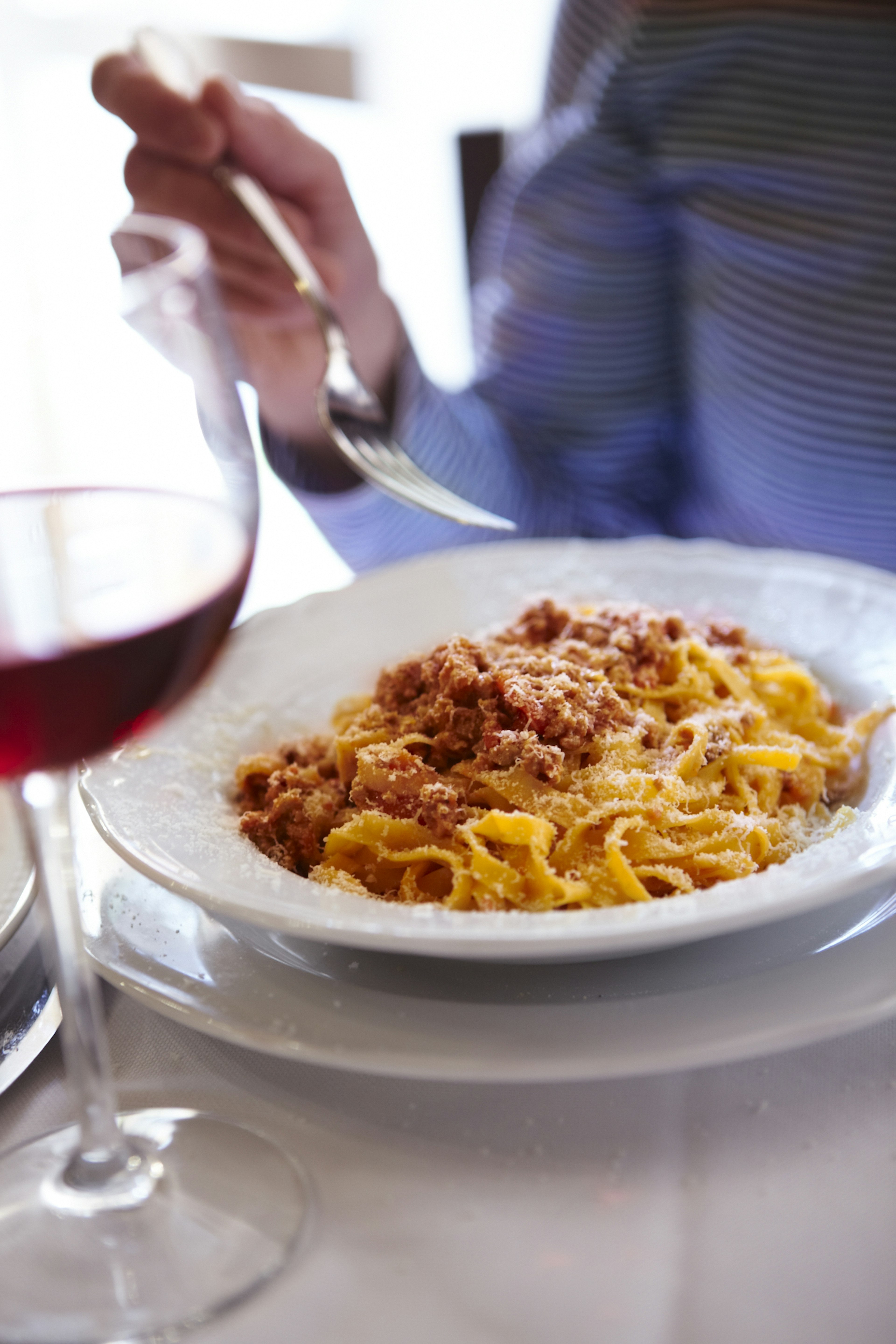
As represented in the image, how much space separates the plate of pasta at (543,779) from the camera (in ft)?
2.46

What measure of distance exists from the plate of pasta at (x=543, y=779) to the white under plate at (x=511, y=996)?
39 mm

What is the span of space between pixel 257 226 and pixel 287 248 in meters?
0.10

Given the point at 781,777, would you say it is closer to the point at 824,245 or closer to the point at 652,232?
the point at 824,245

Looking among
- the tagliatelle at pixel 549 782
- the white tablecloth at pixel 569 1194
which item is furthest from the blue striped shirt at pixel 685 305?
the white tablecloth at pixel 569 1194

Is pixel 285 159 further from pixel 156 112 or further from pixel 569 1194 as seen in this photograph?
pixel 569 1194

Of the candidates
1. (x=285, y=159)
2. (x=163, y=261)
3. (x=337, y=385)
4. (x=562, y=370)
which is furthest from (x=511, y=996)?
(x=562, y=370)

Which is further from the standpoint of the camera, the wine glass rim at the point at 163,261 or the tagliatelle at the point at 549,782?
the tagliatelle at the point at 549,782

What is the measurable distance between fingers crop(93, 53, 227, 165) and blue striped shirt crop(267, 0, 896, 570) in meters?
0.62

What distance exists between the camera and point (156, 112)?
47.8 inches

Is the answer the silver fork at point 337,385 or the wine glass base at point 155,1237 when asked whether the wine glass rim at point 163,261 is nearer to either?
the wine glass base at point 155,1237

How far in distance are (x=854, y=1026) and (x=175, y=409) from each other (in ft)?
1.72

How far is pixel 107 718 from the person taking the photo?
0.62 meters

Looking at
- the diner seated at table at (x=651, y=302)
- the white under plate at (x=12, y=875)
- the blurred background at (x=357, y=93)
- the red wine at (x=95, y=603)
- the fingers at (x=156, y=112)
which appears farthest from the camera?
the blurred background at (x=357, y=93)

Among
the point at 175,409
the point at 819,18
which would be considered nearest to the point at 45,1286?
the point at 175,409
